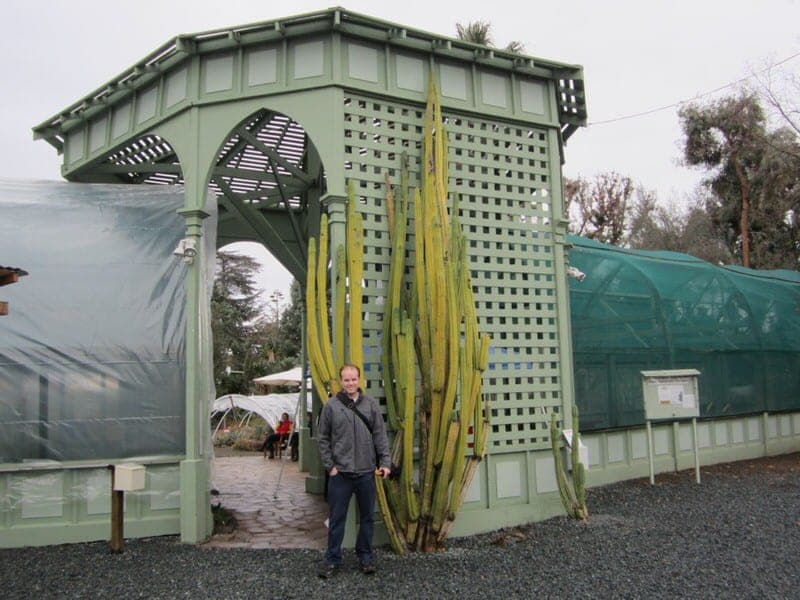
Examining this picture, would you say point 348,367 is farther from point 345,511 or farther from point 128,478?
point 128,478

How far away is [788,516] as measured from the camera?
653 cm

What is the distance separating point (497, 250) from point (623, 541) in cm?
276

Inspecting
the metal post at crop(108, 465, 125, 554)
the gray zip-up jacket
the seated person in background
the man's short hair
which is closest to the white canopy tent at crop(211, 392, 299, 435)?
the seated person in background

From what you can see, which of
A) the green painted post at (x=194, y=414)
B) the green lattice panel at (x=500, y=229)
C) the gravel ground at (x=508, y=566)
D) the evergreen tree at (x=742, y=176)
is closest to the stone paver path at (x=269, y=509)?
the green painted post at (x=194, y=414)

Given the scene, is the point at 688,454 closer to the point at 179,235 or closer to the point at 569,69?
the point at 569,69

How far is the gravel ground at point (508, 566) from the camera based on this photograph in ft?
14.7

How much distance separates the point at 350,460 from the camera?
15.9 ft

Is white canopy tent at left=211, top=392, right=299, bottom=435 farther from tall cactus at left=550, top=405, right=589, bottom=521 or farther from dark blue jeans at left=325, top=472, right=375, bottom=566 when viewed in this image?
dark blue jeans at left=325, top=472, right=375, bottom=566

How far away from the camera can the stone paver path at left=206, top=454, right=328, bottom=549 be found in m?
5.98

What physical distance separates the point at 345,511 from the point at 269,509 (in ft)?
9.66

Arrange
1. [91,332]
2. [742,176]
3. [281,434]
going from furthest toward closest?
[742,176]
[281,434]
[91,332]

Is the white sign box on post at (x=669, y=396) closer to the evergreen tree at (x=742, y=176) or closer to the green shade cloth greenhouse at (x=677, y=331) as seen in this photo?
the green shade cloth greenhouse at (x=677, y=331)

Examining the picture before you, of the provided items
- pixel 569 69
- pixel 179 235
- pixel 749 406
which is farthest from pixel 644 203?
pixel 179 235

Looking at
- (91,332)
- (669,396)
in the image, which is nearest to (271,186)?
(91,332)
